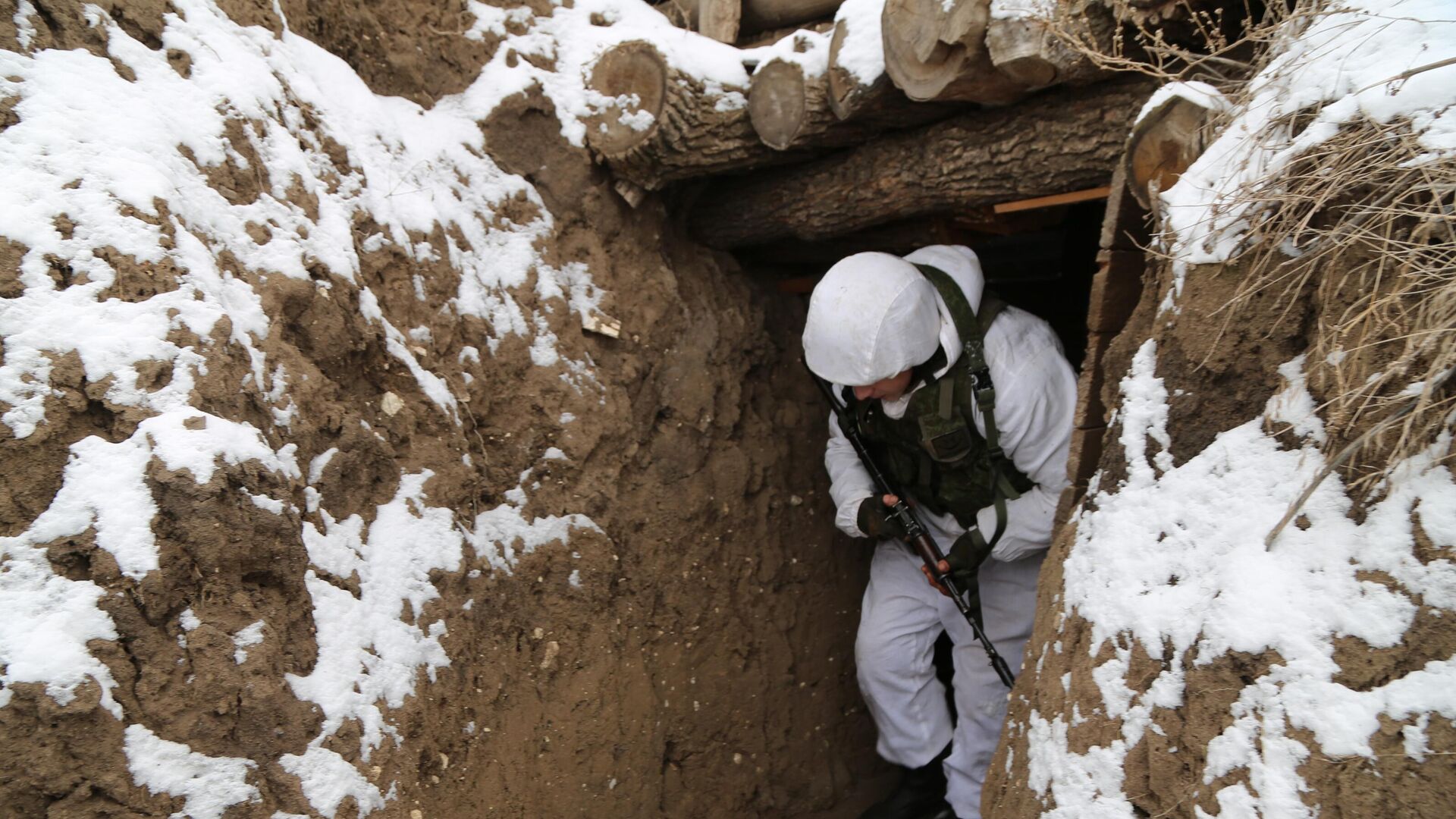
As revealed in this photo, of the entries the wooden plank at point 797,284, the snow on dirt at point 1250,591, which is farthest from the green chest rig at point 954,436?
the wooden plank at point 797,284

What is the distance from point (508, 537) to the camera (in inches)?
102

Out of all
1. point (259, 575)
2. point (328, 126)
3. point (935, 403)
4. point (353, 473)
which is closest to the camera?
point (259, 575)

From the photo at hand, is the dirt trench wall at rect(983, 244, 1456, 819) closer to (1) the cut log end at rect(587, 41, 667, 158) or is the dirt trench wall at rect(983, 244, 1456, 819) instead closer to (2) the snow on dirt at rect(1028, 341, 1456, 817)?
(2) the snow on dirt at rect(1028, 341, 1456, 817)

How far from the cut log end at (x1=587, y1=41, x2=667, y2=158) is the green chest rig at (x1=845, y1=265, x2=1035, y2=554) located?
1.01 meters

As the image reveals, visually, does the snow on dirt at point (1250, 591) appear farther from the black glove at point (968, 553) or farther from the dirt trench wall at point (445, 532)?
the dirt trench wall at point (445, 532)

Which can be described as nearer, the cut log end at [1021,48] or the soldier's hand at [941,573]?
the cut log end at [1021,48]

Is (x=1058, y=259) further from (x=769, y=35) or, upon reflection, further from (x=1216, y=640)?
(x=1216, y=640)

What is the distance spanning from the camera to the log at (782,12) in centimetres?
306

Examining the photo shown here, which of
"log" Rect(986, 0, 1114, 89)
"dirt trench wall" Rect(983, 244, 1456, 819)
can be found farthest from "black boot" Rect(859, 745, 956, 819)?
"log" Rect(986, 0, 1114, 89)

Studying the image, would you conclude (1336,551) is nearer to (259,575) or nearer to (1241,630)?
(1241,630)

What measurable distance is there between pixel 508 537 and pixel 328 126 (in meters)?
1.27

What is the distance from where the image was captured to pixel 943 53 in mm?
2213

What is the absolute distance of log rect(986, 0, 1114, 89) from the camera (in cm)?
199

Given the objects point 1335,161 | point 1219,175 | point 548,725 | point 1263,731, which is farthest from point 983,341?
point 548,725
